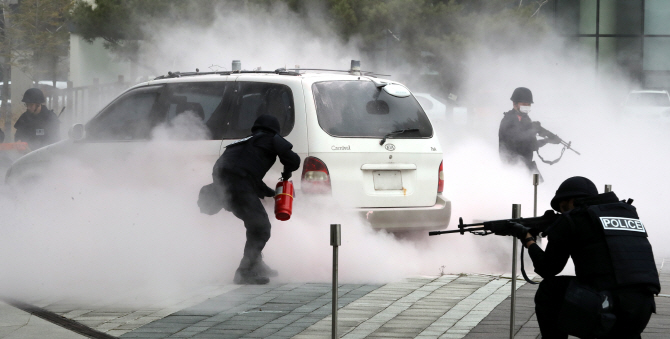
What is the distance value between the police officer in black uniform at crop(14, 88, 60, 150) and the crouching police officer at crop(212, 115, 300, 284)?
580cm

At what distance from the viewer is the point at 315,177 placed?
767 cm

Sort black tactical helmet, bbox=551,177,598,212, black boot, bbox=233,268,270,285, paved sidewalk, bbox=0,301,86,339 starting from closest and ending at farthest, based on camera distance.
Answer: black tactical helmet, bbox=551,177,598,212
paved sidewalk, bbox=0,301,86,339
black boot, bbox=233,268,270,285

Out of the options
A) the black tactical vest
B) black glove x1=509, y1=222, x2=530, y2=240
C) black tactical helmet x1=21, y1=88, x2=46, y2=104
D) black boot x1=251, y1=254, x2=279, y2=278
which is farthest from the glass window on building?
the black tactical vest

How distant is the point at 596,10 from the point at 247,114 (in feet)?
85.6

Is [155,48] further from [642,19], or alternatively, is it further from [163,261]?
[642,19]

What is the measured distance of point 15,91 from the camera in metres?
31.1

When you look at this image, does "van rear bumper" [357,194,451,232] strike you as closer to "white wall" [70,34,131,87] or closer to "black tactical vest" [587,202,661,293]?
"black tactical vest" [587,202,661,293]

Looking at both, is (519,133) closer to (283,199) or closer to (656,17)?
(283,199)

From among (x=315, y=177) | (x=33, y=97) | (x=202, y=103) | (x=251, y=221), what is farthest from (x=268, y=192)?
(x=33, y=97)

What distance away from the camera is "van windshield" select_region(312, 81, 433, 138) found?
7859 mm

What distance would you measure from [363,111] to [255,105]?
2.93 feet

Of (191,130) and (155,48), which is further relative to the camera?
(155,48)

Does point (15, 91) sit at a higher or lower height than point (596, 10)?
lower

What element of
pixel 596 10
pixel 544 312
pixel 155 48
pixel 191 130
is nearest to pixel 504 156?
pixel 191 130
